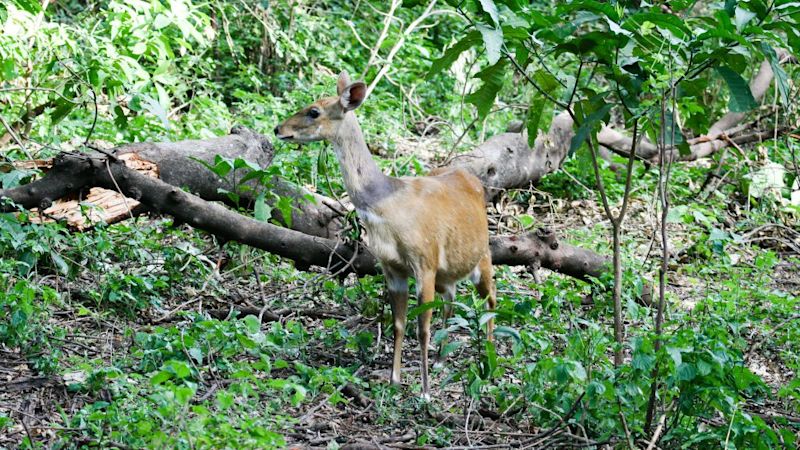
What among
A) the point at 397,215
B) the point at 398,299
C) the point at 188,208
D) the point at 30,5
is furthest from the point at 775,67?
the point at 30,5

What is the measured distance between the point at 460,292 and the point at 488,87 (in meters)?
2.79

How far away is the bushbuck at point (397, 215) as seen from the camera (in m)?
6.54

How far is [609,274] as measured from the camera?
734 cm

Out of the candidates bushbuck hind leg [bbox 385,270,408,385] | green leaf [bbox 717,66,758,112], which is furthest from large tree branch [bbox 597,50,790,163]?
green leaf [bbox 717,66,758,112]

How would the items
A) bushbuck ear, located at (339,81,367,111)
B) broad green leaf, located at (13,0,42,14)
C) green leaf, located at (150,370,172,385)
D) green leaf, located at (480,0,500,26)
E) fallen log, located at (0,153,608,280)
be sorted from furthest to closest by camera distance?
broad green leaf, located at (13,0,42,14)
fallen log, located at (0,153,608,280)
bushbuck ear, located at (339,81,367,111)
green leaf, located at (480,0,500,26)
green leaf, located at (150,370,172,385)

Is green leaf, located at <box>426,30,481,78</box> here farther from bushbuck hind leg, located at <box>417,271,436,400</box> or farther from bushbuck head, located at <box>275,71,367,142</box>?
bushbuck hind leg, located at <box>417,271,436,400</box>

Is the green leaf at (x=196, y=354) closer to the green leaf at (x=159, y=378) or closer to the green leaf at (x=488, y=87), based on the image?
the green leaf at (x=159, y=378)

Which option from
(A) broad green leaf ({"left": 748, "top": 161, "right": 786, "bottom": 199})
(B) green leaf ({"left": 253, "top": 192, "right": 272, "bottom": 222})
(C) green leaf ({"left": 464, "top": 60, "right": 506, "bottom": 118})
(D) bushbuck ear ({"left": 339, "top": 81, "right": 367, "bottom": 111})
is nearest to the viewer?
(C) green leaf ({"left": 464, "top": 60, "right": 506, "bottom": 118})

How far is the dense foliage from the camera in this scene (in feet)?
16.1

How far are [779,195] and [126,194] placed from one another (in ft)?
24.2

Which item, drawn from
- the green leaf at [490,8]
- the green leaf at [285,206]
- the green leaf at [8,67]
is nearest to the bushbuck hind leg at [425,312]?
the green leaf at [285,206]

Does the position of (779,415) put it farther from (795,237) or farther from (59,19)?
(59,19)

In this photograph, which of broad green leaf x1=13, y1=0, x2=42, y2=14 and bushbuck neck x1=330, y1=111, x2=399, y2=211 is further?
broad green leaf x1=13, y1=0, x2=42, y2=14

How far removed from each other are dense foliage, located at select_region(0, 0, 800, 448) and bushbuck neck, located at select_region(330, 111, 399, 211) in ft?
2.22
